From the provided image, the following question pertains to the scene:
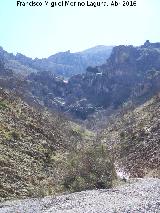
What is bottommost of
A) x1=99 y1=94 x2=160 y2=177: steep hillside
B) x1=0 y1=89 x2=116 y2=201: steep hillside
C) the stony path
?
x1=99 y1=94 x2=160 y2=177: steep hillside

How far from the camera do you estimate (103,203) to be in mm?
29625

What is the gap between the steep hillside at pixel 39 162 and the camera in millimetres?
44147

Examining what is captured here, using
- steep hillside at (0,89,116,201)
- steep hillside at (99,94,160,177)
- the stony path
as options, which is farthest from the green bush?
steep hillside at (99,94,160,177)

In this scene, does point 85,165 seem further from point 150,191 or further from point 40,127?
point 40,127

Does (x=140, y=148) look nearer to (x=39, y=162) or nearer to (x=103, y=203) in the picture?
(x=39, y=162)

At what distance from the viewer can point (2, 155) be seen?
53.8m

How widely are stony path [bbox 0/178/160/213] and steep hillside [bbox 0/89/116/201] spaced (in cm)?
756

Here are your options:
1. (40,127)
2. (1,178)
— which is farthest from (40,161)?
(40,127)

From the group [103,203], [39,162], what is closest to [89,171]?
[103,203]

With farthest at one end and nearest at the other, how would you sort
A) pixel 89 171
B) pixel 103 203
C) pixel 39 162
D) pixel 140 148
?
pixel 140 148, pixel 39 162, pixel 89 171, pixel 103 203

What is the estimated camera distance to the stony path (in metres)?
27.2

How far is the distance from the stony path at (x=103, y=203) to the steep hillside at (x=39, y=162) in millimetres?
7560

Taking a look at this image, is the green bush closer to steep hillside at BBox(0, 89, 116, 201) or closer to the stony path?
steep hillside at BBox(0, 89, 116, 201)

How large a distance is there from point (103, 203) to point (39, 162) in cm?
3031
